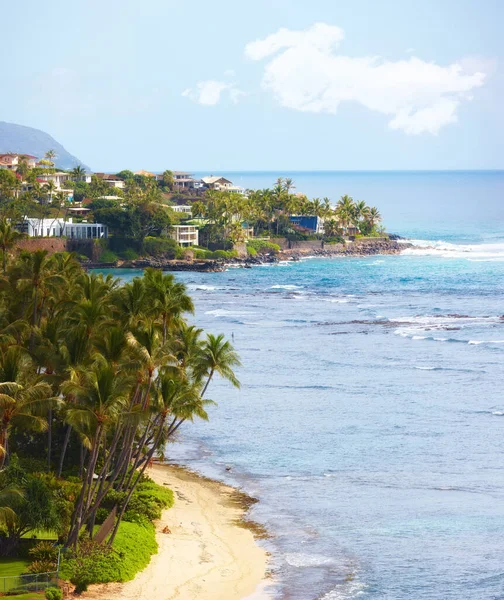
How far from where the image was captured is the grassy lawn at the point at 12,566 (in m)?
36.4

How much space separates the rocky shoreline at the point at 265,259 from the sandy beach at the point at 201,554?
103260mm

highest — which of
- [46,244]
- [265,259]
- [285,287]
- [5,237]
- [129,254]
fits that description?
[5,237]

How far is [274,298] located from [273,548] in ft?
268

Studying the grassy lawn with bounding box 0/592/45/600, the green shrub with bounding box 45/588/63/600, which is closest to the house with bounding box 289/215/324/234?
the green shrub with bounding box 45/588/63/600

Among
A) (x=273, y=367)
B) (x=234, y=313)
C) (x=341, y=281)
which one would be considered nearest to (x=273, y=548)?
(x=273, y=367)

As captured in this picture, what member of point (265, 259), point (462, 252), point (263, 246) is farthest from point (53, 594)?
point (462, 252)

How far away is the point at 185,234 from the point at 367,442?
110 metres

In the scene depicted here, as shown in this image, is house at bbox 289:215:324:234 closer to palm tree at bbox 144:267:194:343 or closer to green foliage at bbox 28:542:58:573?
palm tree at bbox 144:267:194:343

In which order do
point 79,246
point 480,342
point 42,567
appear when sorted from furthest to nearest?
point 79,246 → point 480,342 → point 42,567

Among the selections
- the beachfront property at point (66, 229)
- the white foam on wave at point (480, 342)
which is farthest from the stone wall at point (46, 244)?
the white foam on wave at point (480, 342)

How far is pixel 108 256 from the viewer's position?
156 m

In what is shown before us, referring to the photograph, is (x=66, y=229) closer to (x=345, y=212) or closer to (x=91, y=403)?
(x=345, y=212)

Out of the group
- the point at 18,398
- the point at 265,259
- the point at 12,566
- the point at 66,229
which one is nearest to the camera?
the point at 18,398

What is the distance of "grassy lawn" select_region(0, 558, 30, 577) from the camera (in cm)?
3637
